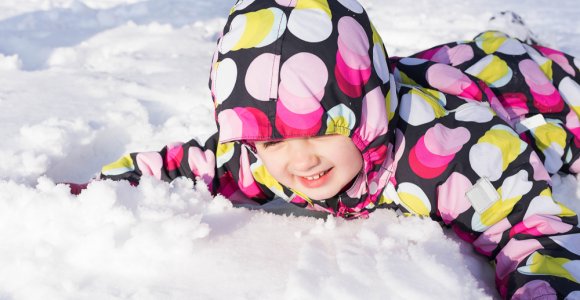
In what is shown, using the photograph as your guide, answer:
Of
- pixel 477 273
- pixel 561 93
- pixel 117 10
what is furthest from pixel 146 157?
pixel 117 10

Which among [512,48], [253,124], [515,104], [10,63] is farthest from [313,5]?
[10,63]

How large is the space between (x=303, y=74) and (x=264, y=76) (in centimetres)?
7

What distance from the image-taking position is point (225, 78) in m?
1.15

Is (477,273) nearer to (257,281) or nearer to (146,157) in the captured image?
(257,281)

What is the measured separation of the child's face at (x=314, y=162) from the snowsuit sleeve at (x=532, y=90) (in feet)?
1.71

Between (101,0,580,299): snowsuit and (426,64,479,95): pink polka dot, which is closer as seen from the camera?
(101,0,580,299): snowsuit

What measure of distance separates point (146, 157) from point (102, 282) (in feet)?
1.87

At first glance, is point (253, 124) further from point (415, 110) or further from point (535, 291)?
point (535, 291)

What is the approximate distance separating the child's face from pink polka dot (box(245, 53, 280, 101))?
114mm

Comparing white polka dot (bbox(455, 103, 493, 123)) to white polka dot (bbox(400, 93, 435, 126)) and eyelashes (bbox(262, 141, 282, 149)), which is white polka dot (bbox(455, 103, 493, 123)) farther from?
eyelashes (bbox(262, 141, 282, 149))

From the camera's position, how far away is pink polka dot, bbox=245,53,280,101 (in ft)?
3.60

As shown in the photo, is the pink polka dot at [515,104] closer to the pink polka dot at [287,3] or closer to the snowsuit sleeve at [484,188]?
the snowsuit sleeve at [484,188]

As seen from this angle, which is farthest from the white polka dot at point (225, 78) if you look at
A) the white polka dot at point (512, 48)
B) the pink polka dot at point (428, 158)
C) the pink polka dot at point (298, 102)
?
the white polka dot at point (512, 48)

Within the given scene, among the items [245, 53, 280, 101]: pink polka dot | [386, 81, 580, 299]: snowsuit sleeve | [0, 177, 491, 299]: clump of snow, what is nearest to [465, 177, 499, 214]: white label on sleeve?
[386, 81, 580, 299]: snowsuit sleeve
